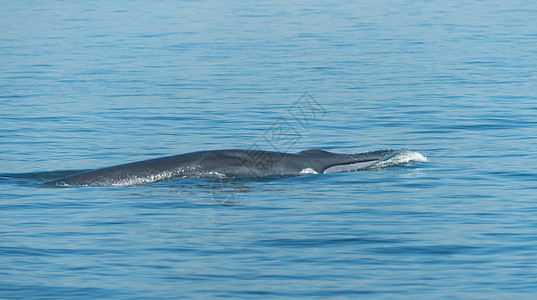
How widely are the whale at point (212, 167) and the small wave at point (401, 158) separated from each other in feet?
3.54

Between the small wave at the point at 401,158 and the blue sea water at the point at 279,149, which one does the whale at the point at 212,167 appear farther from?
the small wave at the point at 401,158

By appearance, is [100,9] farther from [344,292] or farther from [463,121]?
[344,292]

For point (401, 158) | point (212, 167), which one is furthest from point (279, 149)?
point (212, 167)

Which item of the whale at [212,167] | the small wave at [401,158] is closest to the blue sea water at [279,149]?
the small wave at [401,158]

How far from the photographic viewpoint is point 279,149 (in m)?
25.0

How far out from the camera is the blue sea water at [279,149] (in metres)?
13.5

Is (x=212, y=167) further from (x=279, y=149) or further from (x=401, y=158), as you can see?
(x=279, y=149)

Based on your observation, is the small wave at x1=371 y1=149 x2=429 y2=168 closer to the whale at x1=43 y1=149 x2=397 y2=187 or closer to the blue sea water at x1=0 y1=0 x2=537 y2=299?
the blue sea water at x1=0 y1=0 x2=537 y2=299

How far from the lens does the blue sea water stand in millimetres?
13539

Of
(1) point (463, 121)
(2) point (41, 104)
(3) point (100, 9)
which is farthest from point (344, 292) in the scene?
(3) point (100, 9)

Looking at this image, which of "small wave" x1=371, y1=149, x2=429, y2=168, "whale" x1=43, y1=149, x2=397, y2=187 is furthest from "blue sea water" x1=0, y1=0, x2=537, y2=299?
"whale" x1=43, y1=149, x2=397, y2=187

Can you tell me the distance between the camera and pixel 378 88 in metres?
34.5

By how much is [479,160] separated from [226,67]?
20.6 metres

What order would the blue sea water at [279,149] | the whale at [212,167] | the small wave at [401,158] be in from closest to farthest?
the blue sea water at [279,149] < the whale at [212,167] < the small wave at [401,158]
